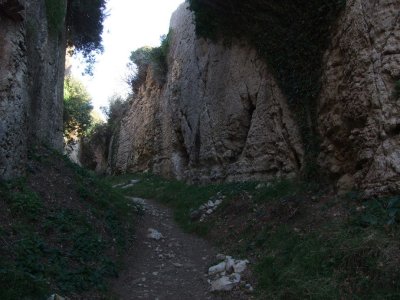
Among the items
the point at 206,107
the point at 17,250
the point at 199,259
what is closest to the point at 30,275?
the point at 17,250

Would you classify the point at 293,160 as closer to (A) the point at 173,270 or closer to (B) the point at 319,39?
(B) the point at 319,39

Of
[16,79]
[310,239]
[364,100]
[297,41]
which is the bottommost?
[310,239]

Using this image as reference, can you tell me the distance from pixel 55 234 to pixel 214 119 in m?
8.26

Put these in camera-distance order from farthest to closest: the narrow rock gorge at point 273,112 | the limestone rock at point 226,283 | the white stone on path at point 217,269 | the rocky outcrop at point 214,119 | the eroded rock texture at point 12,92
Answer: the rocky outcrop at point 214,119 < the eroded rock texture at point 12,92 < the white stone on path at point 217,269 < the narrow rock gorge at point 273,112 < the limestone rock at point 226,283

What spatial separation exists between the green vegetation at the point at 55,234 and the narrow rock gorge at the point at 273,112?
14.6 feet

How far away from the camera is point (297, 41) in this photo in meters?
9.46

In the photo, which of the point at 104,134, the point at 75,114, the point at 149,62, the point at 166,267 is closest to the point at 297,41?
the point at 166,267

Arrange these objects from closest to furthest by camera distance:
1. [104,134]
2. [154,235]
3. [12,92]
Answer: [12,92]
[154,235]
[104,134]

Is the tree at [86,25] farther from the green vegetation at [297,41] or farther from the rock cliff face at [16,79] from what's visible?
the green vegetation at [297,41]

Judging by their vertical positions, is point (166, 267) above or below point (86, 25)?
below

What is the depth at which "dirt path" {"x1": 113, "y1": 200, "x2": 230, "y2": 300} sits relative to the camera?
6527 mm

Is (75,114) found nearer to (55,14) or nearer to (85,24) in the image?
(85,24)

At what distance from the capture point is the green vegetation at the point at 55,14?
13.2 metres

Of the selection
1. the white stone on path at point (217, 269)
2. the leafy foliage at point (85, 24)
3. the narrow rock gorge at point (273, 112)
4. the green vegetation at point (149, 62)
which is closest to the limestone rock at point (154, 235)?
the white stone on path at point (217, 269)
